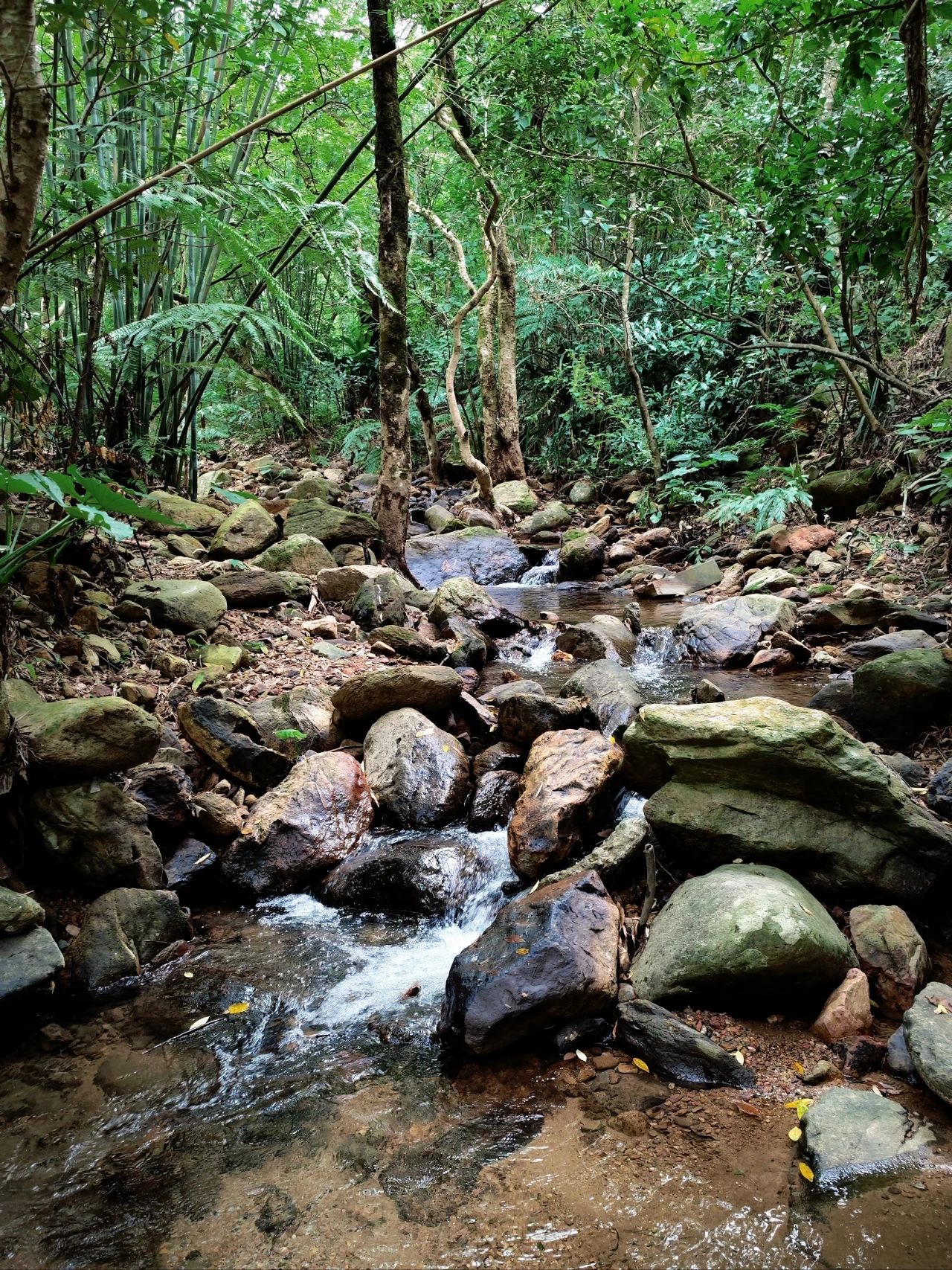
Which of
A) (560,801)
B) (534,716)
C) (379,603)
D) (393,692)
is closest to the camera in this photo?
(560,801)

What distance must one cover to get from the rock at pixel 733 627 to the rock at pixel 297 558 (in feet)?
11.5

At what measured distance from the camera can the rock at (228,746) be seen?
413 centimetres

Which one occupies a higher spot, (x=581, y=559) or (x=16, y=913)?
(x=581, y=559)

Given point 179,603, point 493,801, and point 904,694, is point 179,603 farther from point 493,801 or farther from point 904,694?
point 904,694

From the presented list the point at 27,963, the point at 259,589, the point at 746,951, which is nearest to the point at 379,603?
the point at 259,589

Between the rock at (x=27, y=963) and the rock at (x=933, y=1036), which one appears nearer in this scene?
the rock at (x=933, y=1036)

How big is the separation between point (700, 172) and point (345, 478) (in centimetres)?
874

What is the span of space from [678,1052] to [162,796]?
2.61 metres

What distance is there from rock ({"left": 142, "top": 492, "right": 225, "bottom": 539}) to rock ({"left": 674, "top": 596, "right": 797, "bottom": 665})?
4.64 m

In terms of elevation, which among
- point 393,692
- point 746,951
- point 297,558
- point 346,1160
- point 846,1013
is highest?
point 297,558

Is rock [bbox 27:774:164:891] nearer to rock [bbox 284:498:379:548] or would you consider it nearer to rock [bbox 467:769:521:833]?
rock [bbox 467:769:521:833]

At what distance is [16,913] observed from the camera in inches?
109

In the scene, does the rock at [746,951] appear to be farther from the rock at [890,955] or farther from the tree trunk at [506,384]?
the tree trunk at [506,384]

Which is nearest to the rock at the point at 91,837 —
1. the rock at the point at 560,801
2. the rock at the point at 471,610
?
the rock at the point at 560,801
